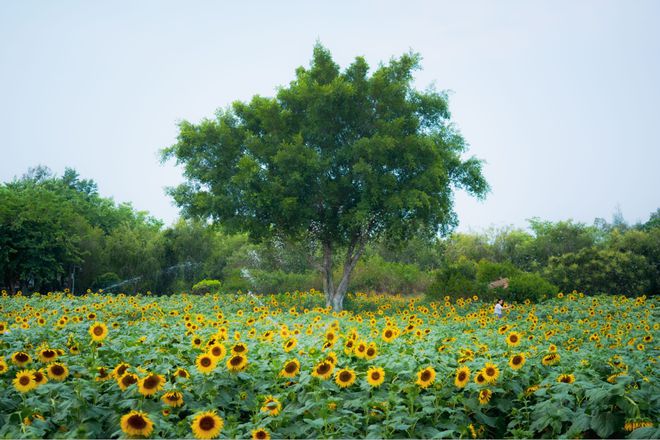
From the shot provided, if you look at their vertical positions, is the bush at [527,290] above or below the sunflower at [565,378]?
above

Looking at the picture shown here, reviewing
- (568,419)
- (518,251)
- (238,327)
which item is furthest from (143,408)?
(518,251)

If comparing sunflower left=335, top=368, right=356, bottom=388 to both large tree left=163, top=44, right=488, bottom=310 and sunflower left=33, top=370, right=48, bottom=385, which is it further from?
large tree left=163, top=44, right=488, bottom=310

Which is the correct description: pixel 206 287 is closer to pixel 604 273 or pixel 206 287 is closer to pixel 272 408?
pixel 604 273

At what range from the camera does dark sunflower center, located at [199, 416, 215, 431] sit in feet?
→ 10.1

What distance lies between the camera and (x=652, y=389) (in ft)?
12.1

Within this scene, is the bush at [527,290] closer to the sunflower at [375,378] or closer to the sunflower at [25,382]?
the sunflower at [375,378]

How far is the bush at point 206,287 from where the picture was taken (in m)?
25.8

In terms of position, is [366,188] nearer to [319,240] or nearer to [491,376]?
[319,240]

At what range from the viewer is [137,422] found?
2.98 metres

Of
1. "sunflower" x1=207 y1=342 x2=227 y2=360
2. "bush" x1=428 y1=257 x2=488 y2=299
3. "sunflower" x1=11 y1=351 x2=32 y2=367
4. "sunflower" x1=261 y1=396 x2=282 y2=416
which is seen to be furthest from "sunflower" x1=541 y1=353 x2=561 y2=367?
"bush" x1=428 y1=257 x2=488 y2=299

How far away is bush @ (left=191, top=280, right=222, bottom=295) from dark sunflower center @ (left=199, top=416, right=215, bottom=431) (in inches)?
900

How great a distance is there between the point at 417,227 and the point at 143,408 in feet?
54.4

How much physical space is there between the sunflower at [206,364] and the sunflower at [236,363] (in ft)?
→ 0.40

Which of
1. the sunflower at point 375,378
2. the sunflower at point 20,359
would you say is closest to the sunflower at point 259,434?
the sunflower at point 375,378
